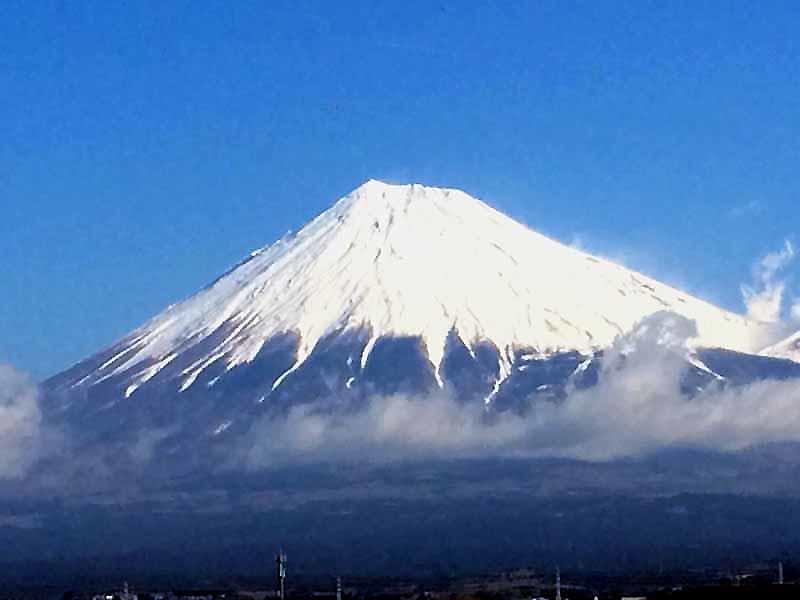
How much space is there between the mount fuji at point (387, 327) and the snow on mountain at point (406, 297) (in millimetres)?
129

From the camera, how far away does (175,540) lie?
116 meters

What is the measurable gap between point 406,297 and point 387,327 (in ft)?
8.42

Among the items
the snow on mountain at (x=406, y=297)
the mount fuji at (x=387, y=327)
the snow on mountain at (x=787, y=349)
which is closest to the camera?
the mount fuji at (x=387, y=327)

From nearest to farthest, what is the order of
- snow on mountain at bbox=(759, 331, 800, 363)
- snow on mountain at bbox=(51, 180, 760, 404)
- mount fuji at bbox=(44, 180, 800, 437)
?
1. mount fuji at bbox=(44, 180, 800, 437)
2. snow on mountain at bbox=(51, 180, 760, 404)
3. snow on mountain at bbox=(759, 331, 800, 363)

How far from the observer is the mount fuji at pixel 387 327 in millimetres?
123625

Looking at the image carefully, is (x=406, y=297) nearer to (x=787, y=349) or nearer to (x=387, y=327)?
(x=387, y=327)

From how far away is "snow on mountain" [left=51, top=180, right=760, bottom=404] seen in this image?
423 ft

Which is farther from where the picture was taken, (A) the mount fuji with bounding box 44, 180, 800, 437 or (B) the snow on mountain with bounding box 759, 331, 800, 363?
(B) the snow on mountain with bounding box 759, 331, 800, 363

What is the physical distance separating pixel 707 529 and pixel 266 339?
76.1ft

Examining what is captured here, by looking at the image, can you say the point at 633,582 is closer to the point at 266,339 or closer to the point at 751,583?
the point at 751,583

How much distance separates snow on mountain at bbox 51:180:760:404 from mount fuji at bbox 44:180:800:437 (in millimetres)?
129

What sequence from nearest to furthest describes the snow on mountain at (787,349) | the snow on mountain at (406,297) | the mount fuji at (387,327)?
the mount fuji at (387,327), the snow on mountain at (406,297), the snow on mountain at (787,349)

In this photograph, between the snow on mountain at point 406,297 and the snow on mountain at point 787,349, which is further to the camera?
the snow on mountain at point 787,349

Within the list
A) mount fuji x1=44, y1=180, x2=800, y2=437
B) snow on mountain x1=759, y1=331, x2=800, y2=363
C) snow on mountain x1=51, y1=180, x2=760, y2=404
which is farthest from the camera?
snow on mountain x1=759, y1=331, x2=800, y2=363
